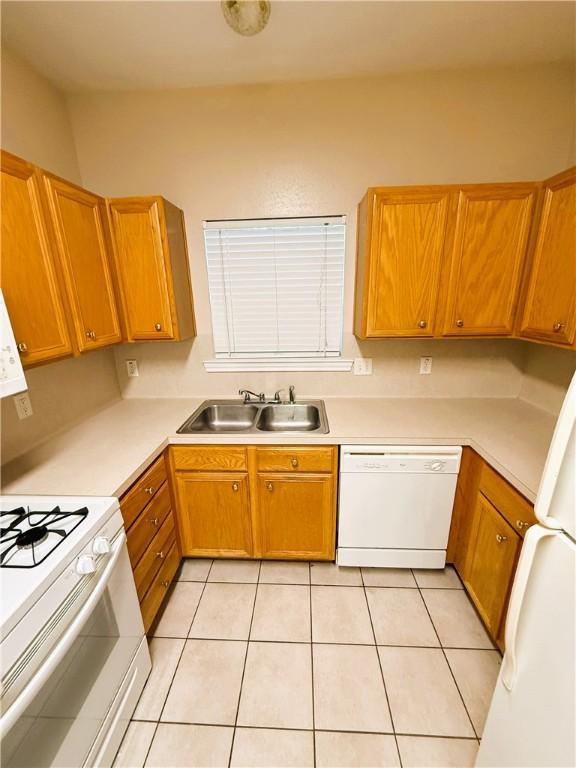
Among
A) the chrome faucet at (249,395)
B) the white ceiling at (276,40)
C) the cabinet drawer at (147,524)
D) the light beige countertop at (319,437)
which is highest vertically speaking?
the white ceiling at (276,40)

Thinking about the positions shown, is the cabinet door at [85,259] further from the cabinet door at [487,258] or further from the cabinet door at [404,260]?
the cabinet door at [487,258]

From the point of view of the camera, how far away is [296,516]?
175 centimetres

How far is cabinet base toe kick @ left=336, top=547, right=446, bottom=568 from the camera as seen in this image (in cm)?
174

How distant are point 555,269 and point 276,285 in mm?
1447

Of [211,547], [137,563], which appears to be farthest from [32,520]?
[211,547]

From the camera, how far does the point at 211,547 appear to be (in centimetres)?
183

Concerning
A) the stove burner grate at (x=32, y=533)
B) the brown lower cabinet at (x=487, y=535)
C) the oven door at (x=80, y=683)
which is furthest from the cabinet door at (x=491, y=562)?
the stove burner grate at (x=32, y=533)

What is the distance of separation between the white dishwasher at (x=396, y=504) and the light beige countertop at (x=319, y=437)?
77 millimetres

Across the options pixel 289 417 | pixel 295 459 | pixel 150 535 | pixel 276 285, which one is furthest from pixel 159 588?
pixel 276 285

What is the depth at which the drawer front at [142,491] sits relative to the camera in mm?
1269

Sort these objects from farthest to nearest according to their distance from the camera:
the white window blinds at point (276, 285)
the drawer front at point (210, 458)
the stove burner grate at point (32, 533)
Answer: the white window blinds at point (276, 285), the drawer front at point (210, 458), the stove burner grate at point (32, 533)

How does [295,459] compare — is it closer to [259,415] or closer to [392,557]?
[259,415]

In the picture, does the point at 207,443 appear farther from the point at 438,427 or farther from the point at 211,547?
the point at 438,427

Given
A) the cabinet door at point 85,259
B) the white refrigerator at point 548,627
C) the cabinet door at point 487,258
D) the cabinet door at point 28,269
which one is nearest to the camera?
the white refrigerator at point 548,627
